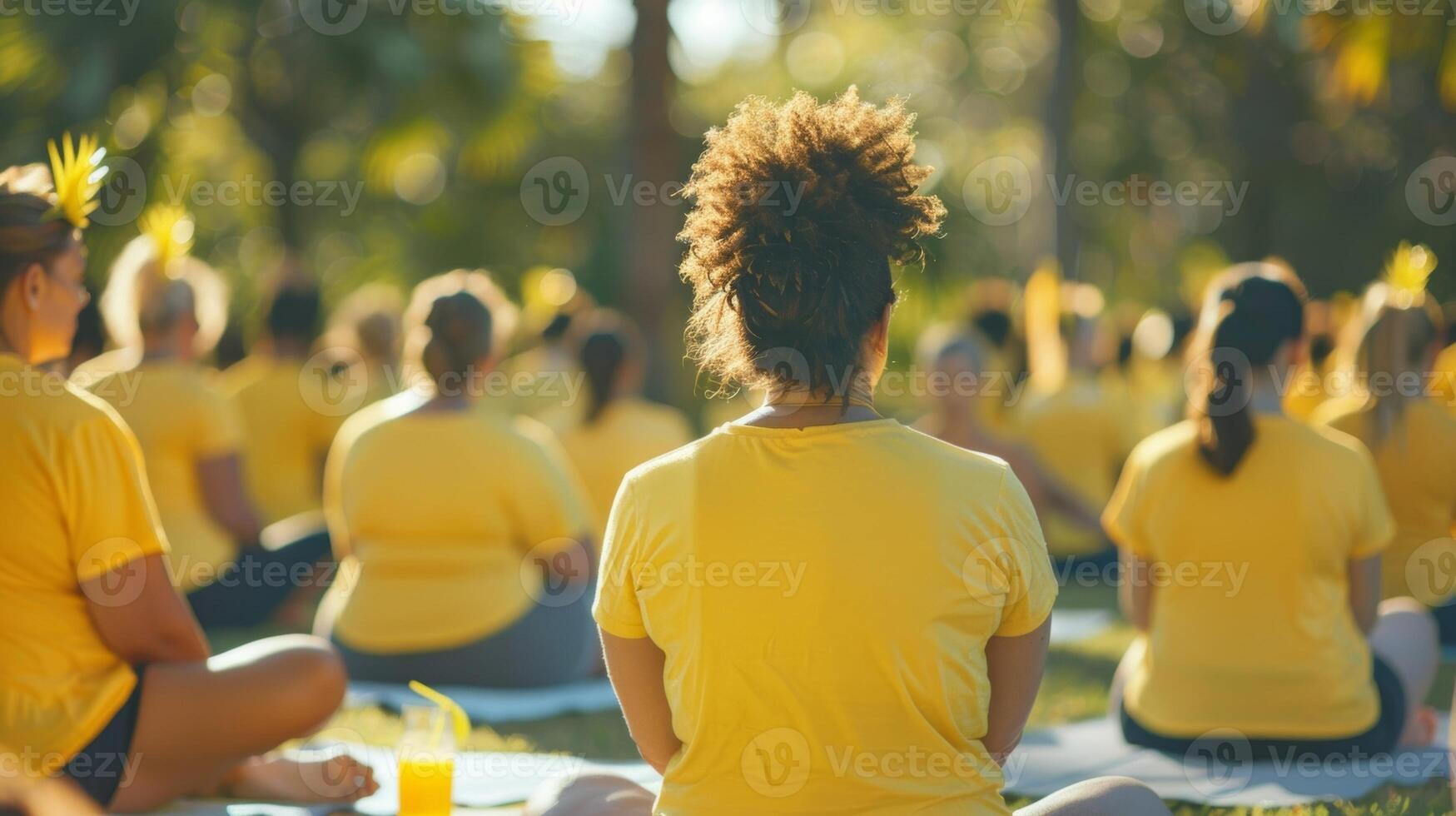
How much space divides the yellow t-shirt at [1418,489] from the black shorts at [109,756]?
461cm

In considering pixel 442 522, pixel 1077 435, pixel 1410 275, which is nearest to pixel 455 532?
pixel 442 522

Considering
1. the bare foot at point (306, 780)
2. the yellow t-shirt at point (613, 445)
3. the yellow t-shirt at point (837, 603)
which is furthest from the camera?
the yellow t-shirt at point (613, 445)

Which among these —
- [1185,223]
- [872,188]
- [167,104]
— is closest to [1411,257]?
[872,188]

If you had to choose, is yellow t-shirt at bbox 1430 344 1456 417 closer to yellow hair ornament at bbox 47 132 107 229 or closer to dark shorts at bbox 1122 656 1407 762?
dark shorts at bbox 1122 656 1407 762

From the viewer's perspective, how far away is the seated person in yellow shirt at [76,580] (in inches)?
123

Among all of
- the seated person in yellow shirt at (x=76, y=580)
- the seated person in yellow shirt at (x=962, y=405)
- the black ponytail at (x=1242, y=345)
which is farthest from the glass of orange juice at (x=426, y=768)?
the seated person in yellow shirt at (x=962, y=405)

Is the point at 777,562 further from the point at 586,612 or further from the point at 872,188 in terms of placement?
the point at 586,612

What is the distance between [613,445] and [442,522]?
1.64 m

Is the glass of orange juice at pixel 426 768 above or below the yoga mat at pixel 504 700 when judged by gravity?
above

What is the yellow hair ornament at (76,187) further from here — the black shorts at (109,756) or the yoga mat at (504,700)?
the yoga mat at (504,700)

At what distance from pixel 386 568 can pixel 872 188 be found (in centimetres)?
345

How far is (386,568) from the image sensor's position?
5301 mm

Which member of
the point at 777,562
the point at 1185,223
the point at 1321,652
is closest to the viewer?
the point at 777,562

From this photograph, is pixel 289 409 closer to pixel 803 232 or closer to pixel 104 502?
pixel 104 502
